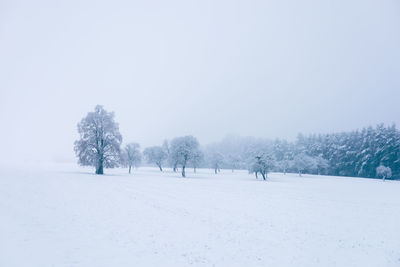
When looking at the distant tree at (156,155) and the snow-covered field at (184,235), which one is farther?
the distant tree at (156,155)

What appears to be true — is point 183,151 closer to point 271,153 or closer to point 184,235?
point 271,153

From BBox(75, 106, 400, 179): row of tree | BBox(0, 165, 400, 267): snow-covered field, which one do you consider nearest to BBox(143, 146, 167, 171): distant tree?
BBox(75, 106, 400, 179): row of tree

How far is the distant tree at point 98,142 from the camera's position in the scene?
51.7m

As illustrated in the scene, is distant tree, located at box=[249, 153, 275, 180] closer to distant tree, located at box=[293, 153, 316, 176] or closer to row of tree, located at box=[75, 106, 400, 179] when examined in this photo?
row of tree, located at box=[75, 106, 400, 179]

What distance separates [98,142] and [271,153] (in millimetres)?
63403

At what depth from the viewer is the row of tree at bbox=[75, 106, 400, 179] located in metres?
52.9

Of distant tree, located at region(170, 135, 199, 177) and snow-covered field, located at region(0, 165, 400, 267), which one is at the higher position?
distant tree, located at region(170, 135, 199, 177)

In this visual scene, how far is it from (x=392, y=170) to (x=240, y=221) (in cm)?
9159

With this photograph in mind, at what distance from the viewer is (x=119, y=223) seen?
14852mm

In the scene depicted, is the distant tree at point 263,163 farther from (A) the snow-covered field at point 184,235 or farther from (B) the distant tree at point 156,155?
(B) the distant tree at point 156,155

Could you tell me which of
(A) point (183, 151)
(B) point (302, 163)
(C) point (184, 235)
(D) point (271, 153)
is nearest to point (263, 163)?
(D) point (271, 153)

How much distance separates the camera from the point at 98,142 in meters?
52.6

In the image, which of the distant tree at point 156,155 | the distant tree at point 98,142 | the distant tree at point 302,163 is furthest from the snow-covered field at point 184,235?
the distant tree at point 156,155

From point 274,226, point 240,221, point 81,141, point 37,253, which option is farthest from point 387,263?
point 81,141
